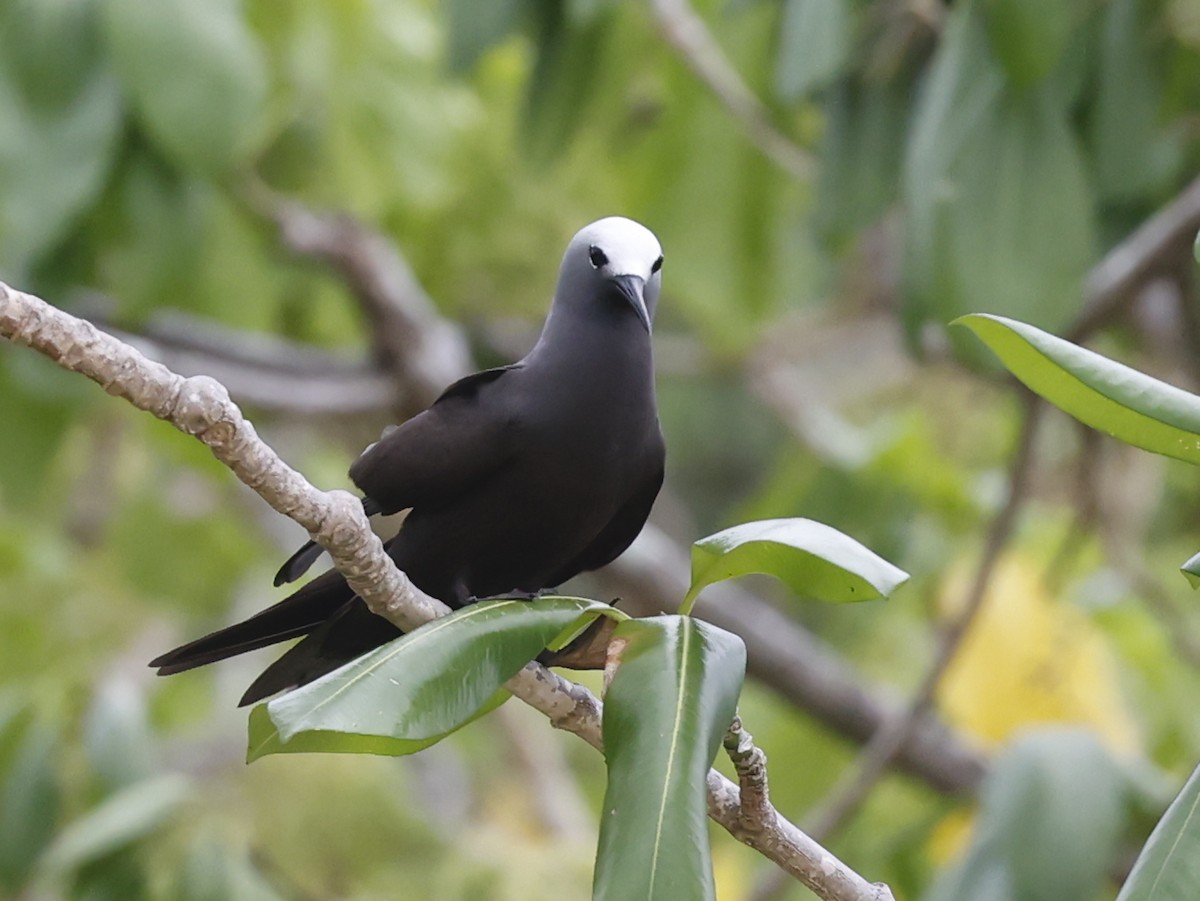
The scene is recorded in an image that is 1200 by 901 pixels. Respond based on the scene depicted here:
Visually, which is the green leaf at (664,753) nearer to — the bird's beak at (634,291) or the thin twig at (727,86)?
the bird's beak at (634,291)

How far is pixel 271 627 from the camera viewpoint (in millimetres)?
2125

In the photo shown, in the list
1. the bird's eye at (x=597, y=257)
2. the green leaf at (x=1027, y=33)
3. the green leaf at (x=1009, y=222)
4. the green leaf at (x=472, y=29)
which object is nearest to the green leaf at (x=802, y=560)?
the bird's eye at (x=597, y=257)

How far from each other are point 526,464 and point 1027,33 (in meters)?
1.12

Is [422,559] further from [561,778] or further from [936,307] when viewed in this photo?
[561,778]

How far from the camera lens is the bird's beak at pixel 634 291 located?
6.49ft

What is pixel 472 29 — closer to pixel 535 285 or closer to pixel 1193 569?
pixel 1193 569

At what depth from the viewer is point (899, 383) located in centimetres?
723

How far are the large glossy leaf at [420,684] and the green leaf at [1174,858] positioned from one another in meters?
0.51

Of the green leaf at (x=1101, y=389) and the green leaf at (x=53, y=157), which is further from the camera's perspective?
the green leaf at (x=53, y=157)

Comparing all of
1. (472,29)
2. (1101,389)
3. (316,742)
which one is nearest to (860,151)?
(472,29)

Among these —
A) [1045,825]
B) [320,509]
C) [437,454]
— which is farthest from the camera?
[1045,825]

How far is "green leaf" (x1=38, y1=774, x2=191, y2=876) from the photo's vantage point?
10.9 feet

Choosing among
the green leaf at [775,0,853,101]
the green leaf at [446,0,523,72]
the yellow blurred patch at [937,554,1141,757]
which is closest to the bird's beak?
the green leaf at [775,0,853,101]

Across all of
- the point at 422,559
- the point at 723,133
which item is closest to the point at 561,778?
the point at 723,133
